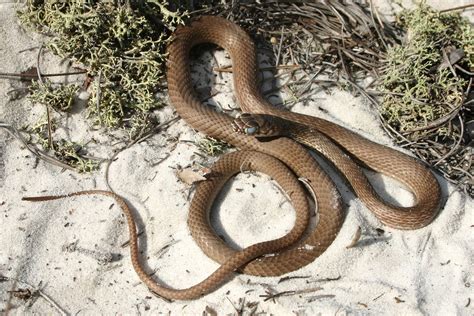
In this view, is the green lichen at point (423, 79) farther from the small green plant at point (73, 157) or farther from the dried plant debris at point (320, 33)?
the small green plant at point (73, 157)

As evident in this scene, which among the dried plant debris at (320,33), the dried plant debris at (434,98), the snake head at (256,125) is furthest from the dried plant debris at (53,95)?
the dried plant debris at (434,98)

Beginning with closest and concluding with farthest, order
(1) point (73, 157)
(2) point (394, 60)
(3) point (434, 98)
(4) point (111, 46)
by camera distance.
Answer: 1. (1) point (73, 157)
2. (4) point (111, 46)
3. (3) point (434, 98)
4. (2) point (394, 60)

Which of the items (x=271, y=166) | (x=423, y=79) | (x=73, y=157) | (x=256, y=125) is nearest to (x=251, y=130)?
(x=256, y=125)

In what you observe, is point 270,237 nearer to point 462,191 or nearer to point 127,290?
point 127,290

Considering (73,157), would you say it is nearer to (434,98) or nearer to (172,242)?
(172,242)

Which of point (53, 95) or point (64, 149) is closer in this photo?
point (64, 149)

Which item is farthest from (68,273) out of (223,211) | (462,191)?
(462,191)

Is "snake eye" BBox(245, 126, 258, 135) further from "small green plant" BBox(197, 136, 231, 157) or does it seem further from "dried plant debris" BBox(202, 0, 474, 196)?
"dried plant debris" BBox(202, 0, 474, 196)

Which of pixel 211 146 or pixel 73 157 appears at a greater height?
pixel 211 146
